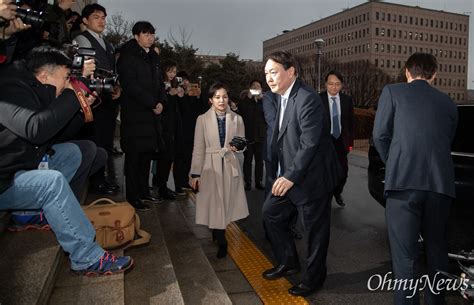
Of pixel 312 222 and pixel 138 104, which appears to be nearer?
pixel 312 222

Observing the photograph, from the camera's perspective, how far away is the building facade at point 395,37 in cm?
10231

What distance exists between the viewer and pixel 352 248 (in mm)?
4828

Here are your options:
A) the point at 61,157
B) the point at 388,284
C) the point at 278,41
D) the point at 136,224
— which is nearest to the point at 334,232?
the point at 388,284

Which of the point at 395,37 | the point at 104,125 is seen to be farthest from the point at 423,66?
the point at 395,37

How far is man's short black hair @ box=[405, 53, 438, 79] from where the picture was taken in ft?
9.96

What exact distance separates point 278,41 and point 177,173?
137 m

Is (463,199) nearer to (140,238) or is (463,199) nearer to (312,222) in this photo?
(312,222)

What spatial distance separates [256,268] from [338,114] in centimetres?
298

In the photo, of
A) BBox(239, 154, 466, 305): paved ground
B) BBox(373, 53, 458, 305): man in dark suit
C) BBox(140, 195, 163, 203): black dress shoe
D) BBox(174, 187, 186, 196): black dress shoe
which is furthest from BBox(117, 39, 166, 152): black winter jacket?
BBox(373, 53, 458, 305): man in dark suit

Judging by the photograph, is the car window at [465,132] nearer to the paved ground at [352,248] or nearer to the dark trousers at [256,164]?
the paved ground at [352,248]

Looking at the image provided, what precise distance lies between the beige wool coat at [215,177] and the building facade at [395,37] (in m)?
95.5

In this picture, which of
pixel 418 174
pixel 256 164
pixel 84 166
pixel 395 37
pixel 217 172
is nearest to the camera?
pixel 418 174

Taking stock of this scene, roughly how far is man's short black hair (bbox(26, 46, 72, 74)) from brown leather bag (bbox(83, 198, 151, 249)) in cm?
120

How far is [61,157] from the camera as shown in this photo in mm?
3604
